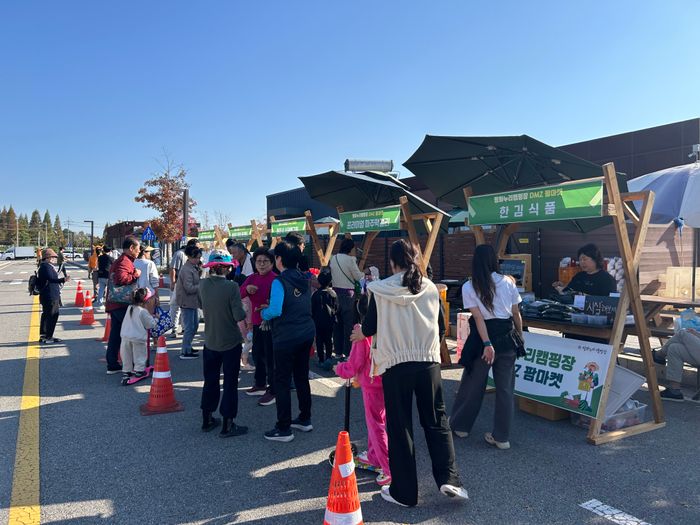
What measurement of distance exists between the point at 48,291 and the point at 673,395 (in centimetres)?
933

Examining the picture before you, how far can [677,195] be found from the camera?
6273 mm

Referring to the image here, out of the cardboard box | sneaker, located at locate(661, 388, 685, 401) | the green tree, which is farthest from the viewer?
the green tree

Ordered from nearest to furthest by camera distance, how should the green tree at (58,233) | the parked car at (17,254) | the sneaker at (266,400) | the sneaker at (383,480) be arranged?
the sneaker at (383,480) → the sneaker at (266,400) → the parked car at (17,254) → the green tree at (58,233)

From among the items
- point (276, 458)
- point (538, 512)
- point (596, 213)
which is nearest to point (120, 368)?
point (276, 458)

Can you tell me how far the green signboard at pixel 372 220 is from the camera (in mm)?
7355

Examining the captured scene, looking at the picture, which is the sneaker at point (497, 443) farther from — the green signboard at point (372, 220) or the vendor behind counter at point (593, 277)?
the green signboard at point (372, 220)

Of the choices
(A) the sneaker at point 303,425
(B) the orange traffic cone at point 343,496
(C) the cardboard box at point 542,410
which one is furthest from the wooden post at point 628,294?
(B) the orange traffic cone at point 343,496

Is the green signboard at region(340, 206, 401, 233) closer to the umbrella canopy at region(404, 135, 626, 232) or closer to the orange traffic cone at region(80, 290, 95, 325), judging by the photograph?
the umbrella canopy at region(404, 135, 626, 232)

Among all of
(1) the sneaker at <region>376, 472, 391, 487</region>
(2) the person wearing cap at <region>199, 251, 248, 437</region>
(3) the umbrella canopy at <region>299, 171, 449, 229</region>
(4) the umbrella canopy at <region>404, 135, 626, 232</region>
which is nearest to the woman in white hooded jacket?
(1) the sneaker at <region>376, 472, 391, 487</region>

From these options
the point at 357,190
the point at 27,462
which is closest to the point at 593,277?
the point at 357,190

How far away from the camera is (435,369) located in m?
3.19

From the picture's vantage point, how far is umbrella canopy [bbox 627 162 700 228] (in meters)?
5.98

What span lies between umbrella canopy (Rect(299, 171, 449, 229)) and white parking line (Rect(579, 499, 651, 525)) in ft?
17.7

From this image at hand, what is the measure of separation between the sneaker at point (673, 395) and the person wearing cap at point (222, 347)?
4.69 metres
